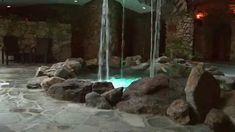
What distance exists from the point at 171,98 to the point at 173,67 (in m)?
4.60

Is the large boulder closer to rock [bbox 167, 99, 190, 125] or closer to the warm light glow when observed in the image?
rock [bbox 167, 99, 190, 125]

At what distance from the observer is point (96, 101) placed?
5434 millimetres

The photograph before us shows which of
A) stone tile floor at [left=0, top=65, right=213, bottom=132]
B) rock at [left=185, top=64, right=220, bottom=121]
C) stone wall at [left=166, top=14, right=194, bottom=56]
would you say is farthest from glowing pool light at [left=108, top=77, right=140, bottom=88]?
stone wall at [left=166, top=14, right=194, bottom=56]

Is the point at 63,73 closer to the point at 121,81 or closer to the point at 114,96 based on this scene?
the point at 121,81

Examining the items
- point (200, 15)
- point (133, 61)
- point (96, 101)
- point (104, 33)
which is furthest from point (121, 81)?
point (200, 15)

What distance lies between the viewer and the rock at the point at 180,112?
4.64 metres

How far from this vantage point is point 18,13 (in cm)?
1392

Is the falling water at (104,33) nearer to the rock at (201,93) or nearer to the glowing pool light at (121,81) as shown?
the glowing pool light at (121,81)

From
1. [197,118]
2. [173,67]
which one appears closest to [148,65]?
[173,67]

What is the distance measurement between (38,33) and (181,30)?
5.72 metres

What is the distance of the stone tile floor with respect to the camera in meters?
4.29

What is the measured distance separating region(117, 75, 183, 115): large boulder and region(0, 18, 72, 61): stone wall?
7187mm

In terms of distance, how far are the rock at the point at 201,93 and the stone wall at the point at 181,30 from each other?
8035 mm

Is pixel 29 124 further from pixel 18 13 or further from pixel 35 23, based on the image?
pixel 18 13
